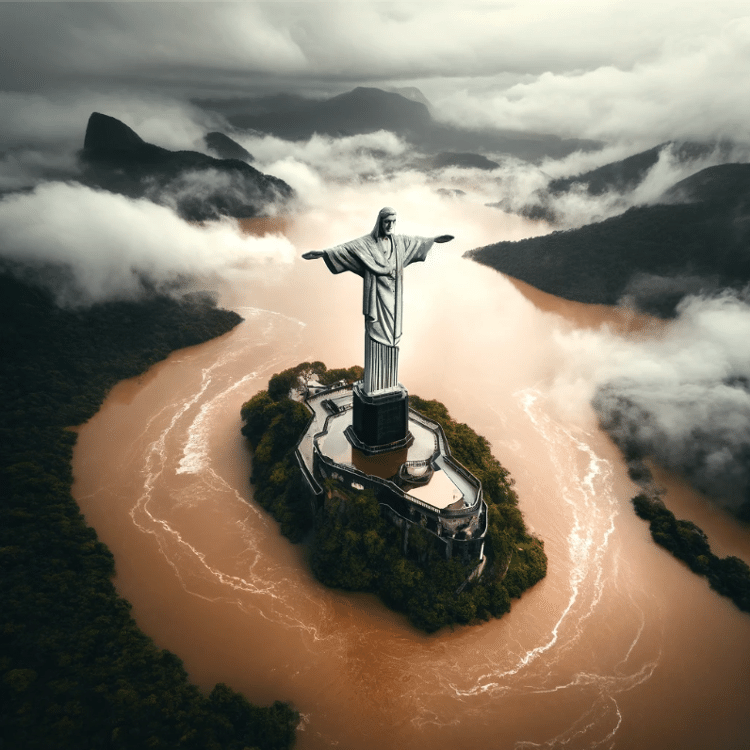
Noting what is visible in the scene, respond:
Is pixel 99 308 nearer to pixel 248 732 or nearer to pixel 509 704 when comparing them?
pixel 248 732

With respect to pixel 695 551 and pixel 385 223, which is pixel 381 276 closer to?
pixel 385 223

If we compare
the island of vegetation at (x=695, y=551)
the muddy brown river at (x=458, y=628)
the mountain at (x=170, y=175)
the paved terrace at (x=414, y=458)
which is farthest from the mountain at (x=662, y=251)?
the mountain at (x=170, y=175)

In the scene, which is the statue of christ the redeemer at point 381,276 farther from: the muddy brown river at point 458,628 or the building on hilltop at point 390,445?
the muddy brown river at point 458,628

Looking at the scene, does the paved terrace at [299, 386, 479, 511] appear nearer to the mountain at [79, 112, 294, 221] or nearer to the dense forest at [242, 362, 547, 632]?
the dense forest at [242, 362, 547, 632]

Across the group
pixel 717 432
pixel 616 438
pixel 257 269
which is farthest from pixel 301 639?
pixel 257 269

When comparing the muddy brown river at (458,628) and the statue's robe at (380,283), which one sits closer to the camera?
the muddy brown river at (458,628)

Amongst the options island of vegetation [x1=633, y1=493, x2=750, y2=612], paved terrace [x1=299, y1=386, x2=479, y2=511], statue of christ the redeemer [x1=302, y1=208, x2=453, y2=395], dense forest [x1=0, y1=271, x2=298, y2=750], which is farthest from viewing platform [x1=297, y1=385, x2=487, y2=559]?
island of vegetation [x1=633, y1=493, x2=750, y2=612]
